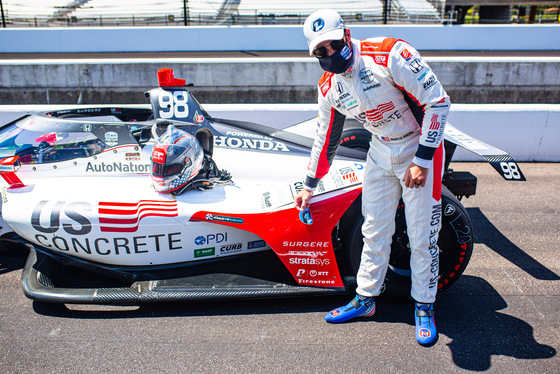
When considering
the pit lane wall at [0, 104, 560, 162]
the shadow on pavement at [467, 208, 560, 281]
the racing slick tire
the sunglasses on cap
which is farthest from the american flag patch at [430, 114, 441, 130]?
the pit lane wall at [0, 104, 560, 162]

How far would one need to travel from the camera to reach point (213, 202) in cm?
331

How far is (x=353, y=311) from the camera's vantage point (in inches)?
121

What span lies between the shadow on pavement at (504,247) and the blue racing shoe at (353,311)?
151cm

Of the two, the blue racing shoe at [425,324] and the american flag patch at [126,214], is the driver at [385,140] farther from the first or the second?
the american flag patch at [126,214]

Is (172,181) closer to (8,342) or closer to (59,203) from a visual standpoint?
(59,203)

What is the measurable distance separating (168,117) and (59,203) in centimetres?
160

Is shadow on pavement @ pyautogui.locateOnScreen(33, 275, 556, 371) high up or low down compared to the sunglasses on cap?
down

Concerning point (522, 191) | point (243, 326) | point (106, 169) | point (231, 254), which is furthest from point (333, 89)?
point (522, 191)

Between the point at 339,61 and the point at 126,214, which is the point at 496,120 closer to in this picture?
the point at 339,61

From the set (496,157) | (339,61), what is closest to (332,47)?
(339,61)

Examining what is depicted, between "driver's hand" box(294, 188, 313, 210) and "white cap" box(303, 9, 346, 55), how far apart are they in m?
0.97

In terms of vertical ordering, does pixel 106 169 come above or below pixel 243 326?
above

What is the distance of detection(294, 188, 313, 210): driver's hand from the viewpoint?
3059 mm

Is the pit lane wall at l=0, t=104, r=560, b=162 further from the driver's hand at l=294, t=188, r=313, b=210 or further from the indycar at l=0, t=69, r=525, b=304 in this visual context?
the driver's hand at l=294, t=188, r=313, b=210
